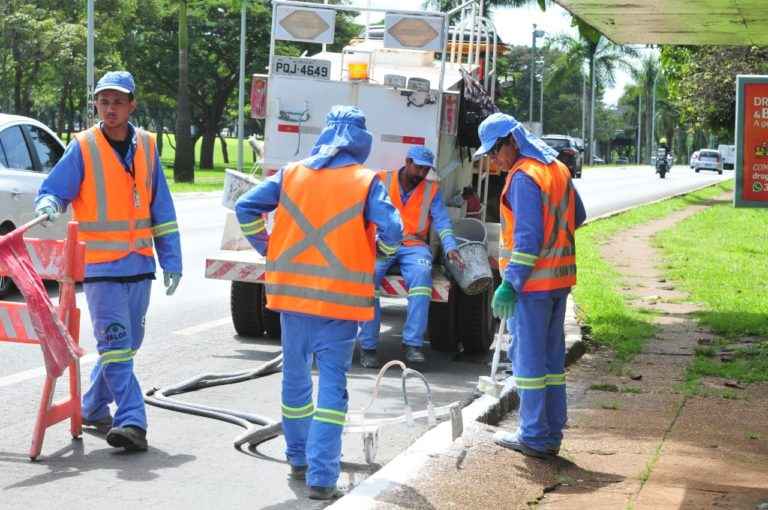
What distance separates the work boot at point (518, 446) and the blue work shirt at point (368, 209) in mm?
1480

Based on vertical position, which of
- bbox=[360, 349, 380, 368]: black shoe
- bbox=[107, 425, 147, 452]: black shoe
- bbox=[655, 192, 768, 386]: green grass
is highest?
bbox=[107, 425, 147, 452]: black shoe

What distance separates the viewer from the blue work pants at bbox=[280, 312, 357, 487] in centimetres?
630

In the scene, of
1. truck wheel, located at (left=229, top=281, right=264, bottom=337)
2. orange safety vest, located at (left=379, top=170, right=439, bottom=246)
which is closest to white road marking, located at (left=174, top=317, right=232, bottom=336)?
truck wheel, located at (left=229, top=281, right=264, bottom=337)

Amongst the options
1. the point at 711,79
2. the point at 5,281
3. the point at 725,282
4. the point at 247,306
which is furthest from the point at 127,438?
the point at 711,79

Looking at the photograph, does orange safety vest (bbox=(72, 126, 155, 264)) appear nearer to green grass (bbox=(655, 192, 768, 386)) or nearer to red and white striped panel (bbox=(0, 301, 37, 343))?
red and white striped panel (bbox=(0, 301, 37, 343))

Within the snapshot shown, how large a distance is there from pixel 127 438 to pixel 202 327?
492cm

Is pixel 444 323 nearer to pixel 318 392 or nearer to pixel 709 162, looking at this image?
pixel 318 392

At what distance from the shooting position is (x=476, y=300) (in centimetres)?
1092

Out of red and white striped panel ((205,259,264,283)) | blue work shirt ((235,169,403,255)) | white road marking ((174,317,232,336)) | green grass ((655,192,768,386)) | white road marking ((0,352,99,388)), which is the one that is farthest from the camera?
white road marking ((174,317,232,336))

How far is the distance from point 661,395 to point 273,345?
10.7ft

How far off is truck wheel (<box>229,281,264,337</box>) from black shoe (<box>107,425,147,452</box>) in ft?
13.8

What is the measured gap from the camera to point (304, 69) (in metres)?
11.3

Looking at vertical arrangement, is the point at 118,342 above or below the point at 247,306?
above

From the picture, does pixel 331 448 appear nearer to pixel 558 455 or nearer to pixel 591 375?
pixel 558 455
